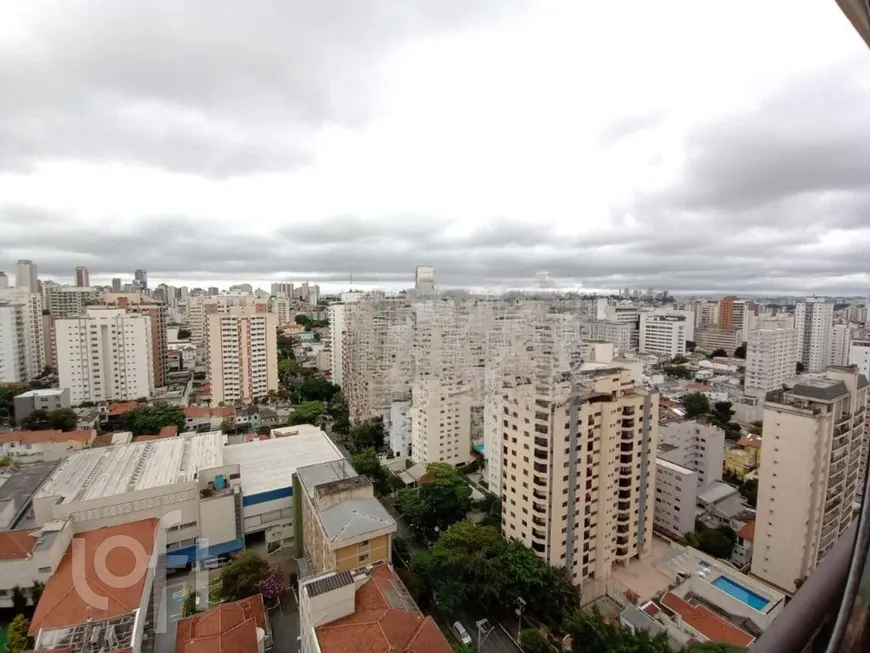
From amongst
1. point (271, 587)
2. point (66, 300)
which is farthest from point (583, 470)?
point (66, 300)

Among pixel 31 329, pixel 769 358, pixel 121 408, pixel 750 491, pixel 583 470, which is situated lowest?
pixel 750 491

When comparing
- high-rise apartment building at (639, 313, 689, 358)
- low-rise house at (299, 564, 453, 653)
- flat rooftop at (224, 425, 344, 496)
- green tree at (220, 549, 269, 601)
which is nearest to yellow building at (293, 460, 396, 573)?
green tree at (220, 549, 269, 601)

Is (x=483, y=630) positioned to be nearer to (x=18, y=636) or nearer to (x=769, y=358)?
(x=18, y=636)

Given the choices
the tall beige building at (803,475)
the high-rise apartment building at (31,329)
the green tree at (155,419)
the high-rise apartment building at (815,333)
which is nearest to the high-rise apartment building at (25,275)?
the high-rise apartment building at (31,329)

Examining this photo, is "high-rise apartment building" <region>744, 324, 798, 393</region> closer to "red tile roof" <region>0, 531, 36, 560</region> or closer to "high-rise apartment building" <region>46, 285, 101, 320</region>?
"red tile roof" <region>0, 531, 36, 560</region>

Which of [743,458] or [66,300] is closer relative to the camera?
[743,458]

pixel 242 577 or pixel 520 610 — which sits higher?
pixel 242 577

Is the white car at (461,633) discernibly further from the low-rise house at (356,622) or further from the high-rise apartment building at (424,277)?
the high-rise apartment building at (424,277)
